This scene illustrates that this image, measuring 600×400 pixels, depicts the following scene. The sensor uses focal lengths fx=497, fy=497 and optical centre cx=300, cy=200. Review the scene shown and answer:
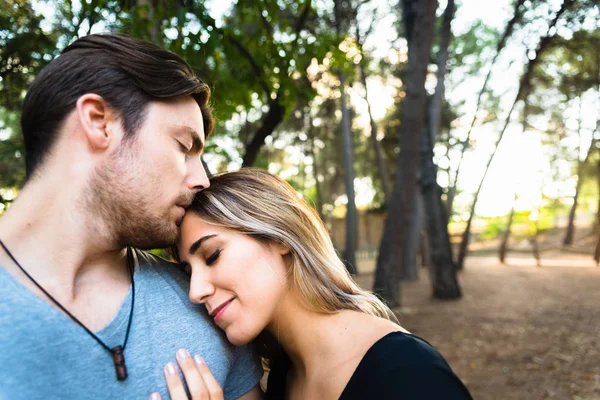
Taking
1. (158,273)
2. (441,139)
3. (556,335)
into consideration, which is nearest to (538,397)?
(556,335)

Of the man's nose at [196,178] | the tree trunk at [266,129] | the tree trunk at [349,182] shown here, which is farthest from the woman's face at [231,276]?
the tree trunk at [349,182]

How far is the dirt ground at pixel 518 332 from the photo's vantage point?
6.25 m

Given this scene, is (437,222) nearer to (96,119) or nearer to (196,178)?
(196,178)

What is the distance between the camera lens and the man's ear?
1.71 meters

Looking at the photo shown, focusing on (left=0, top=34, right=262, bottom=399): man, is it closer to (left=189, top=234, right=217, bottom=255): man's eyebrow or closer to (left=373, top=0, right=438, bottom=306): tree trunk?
(left=189, top=234, right=217, bottom=255): man's eyebrow

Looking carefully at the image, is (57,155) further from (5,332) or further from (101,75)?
(5,332)

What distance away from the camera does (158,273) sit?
6.64 feet

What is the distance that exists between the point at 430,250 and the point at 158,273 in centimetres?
1051

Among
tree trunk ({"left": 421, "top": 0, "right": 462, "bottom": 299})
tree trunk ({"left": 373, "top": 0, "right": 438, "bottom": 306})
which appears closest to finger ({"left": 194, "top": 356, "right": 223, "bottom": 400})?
tree trunk ({"left": 373, "top": 0, "right": 438, "bottom": 306})

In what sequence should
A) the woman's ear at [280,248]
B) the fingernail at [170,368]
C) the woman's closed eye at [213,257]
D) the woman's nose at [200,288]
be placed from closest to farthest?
the fingernail at [170,368]
the woman's nose at [200,288]
the woman's closed eye at [213,257]
the woman's ear at [280,248]

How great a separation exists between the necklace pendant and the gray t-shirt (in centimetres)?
2

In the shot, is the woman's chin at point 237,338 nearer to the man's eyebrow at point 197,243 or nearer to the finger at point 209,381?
the finger at point 209,381

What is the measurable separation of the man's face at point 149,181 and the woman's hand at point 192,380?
0.43 meters

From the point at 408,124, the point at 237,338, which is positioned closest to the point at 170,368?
the point at 237,338
